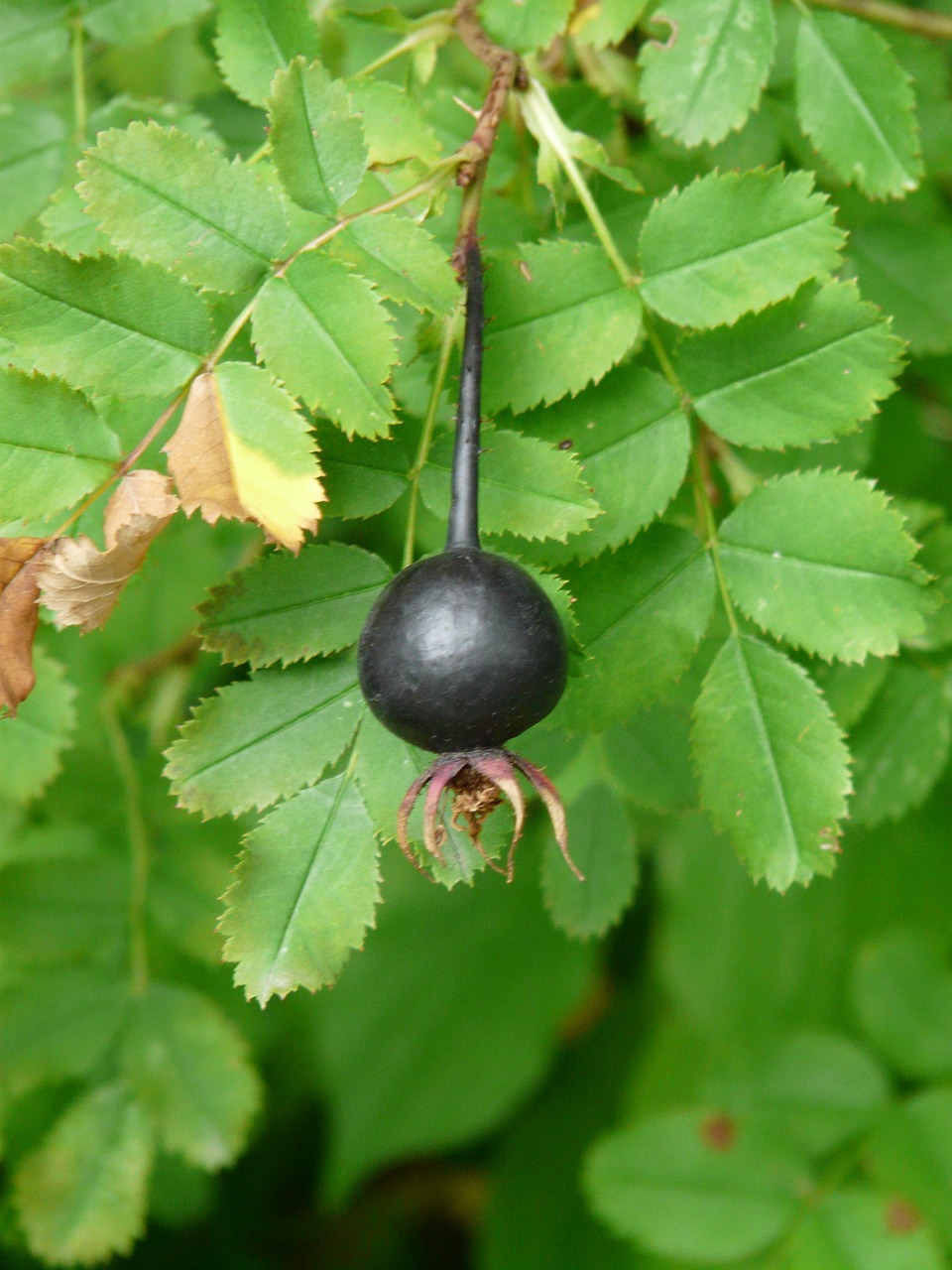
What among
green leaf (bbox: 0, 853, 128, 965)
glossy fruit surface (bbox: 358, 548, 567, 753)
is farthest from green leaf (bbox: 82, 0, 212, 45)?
green leaf (bbox: 0, 853, 128, 965)

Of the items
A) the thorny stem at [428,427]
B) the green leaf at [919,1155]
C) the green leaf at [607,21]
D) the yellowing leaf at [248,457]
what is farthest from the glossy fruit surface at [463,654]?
the green leaf at [919,1155]

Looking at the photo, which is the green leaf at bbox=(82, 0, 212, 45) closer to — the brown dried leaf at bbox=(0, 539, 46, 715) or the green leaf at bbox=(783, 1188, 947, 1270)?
the brown dried leaf at bbox=(0, 539, 46, 715)

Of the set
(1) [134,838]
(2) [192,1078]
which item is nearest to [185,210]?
(1) [134,838]

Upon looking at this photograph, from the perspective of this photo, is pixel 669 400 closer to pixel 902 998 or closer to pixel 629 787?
pixel 629 787

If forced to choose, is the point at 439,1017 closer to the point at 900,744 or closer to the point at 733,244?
the point at 900,744

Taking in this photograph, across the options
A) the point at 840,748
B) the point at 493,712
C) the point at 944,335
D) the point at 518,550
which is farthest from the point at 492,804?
the point at 944,335

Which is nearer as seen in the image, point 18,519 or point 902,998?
point 18,519
